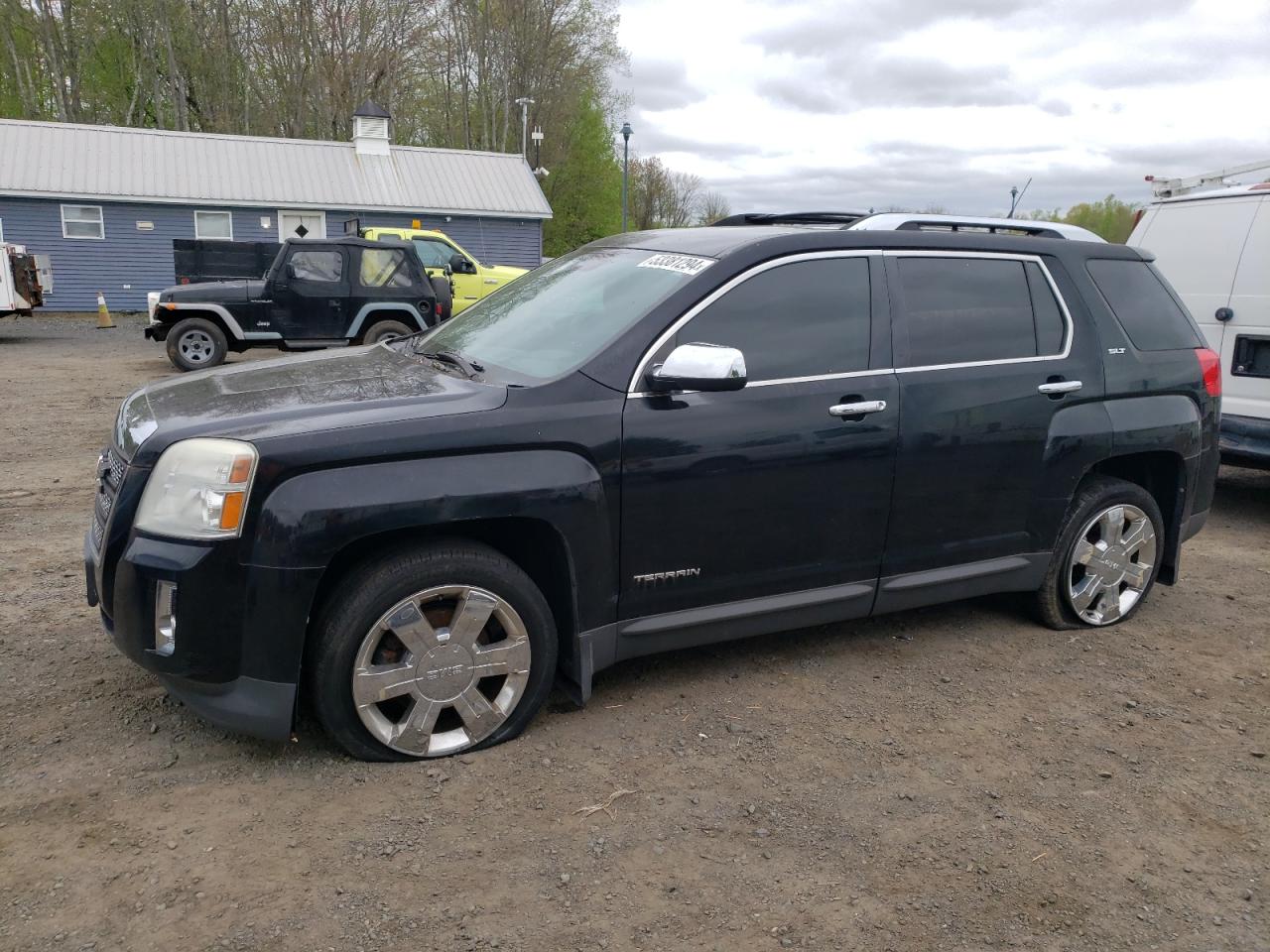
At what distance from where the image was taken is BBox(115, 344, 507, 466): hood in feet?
10.2

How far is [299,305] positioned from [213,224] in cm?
1465

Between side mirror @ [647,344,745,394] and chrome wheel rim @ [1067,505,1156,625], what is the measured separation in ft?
7.12

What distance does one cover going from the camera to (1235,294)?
6.77 metres

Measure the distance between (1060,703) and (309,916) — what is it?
2919mm

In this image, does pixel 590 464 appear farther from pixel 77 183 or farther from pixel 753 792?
pixel 77 183

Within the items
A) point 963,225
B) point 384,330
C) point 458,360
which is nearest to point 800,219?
point 963,225

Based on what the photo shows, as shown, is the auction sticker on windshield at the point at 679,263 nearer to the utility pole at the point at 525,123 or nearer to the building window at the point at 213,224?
the building window at the point at 213,224

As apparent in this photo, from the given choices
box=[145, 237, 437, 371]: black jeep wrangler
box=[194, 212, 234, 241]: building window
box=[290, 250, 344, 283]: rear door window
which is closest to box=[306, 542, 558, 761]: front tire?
box=[145, 237, 437, 371]: black jeep wrangler

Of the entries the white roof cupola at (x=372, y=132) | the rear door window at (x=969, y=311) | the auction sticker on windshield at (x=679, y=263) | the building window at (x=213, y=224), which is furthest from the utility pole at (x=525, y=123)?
the auction sticker on windshield at (x=679, y=263)

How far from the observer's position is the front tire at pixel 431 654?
3.17m

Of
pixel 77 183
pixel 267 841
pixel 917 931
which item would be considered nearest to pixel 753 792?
pixel 917 931

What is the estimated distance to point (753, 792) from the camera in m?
3.27

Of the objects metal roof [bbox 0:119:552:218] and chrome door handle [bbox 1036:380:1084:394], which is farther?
metal roof [bbox 0:119:552:218]

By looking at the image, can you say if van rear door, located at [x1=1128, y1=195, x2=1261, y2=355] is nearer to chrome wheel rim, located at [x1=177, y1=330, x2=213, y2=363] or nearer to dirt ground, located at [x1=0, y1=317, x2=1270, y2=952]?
dirt ground, located at [x1=0, y1=317, x2=1270, y2=952]
